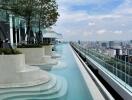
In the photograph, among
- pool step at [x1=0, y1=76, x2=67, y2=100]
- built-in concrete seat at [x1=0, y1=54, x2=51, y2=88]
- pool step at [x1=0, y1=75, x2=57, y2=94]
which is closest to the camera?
pool step at [x1=0, y1=76, x2=67, y2=100]

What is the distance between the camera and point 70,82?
46.1ft

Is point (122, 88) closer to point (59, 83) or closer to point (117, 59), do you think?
point (117, 59)

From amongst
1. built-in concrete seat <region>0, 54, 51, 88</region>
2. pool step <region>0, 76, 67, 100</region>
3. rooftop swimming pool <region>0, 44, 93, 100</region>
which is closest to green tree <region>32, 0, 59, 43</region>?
built-in concrete seat <region>0, 54, 51, 88</region>

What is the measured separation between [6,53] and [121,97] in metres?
5.00

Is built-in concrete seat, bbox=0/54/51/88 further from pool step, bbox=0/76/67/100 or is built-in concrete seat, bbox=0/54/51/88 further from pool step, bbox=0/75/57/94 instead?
A: pool step, bbox=0/76/67/100

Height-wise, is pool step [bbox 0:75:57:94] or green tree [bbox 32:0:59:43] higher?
green tree [bbox 32:0:59:43]

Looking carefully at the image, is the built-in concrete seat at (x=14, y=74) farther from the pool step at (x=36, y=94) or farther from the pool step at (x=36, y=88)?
the pool step at (x=36, y=94)

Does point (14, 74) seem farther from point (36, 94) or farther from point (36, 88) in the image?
point (36, 94)

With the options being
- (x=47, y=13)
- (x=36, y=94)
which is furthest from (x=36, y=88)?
(x=47, y=13)

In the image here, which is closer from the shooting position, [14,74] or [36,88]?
[36,88]

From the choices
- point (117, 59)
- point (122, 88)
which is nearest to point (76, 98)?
point (122, 88)

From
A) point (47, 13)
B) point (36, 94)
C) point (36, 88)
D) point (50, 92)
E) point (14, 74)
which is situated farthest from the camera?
point (47, 13)

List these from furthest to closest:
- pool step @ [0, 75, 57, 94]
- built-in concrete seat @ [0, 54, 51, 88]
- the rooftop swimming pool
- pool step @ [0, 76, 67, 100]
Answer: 1. built-in concrete seat @ [0, 54, 51, 88]
2. pool step @ [0, 75, 57, 94]
3. pool step @ [0, 76, 67, 100]
4. the rooftop swimming pool

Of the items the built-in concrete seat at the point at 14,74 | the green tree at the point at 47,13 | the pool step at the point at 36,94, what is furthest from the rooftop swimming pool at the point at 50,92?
the green tree at the point at 47,13
